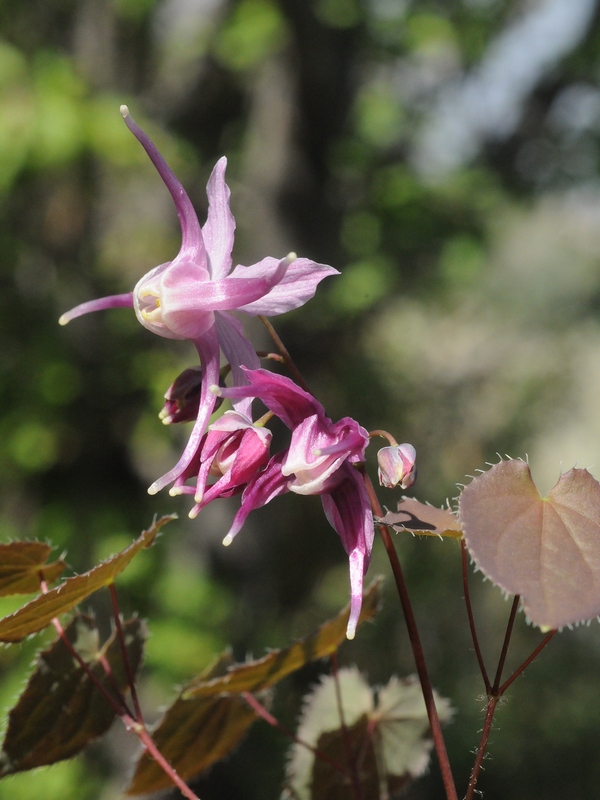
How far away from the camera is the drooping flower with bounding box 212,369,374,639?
0.33 m

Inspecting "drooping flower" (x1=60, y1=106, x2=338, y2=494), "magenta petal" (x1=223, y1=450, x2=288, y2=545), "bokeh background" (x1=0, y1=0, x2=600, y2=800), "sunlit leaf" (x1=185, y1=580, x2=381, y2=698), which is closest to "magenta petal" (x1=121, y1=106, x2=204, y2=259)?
"drooping flower" (x1=60, y1=106, x2=338, y2=494)

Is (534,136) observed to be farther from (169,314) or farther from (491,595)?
(169,314)

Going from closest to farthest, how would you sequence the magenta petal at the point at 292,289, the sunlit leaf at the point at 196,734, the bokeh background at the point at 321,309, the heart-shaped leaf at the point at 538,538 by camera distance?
the heart-shaped leaf at the point at 538,538
the magenta petal at the point at 292,289
the sunlit leaf at the point at 196,734
the bokeh background at the point at 321,309

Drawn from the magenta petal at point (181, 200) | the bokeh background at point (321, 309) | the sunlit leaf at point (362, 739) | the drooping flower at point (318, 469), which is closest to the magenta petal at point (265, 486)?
the drooping flower at point (318, 469)

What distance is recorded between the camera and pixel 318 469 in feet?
1.09

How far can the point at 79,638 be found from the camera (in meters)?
0.51

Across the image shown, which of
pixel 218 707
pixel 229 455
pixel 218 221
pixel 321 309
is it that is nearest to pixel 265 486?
pixel 229 455

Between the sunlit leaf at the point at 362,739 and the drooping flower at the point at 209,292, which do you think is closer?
the drooping flower at the point at 209,292

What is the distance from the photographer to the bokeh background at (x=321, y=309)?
239 centimetres

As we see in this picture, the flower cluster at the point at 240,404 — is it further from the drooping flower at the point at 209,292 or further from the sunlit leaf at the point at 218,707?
the sunlit leaf at the point at 218,707

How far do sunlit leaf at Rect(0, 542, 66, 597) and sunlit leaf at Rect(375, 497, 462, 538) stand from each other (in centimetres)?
22

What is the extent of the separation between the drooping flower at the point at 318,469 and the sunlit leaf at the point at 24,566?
155mm

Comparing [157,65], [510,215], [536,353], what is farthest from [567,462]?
[157,65]

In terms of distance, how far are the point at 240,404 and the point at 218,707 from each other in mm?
265
